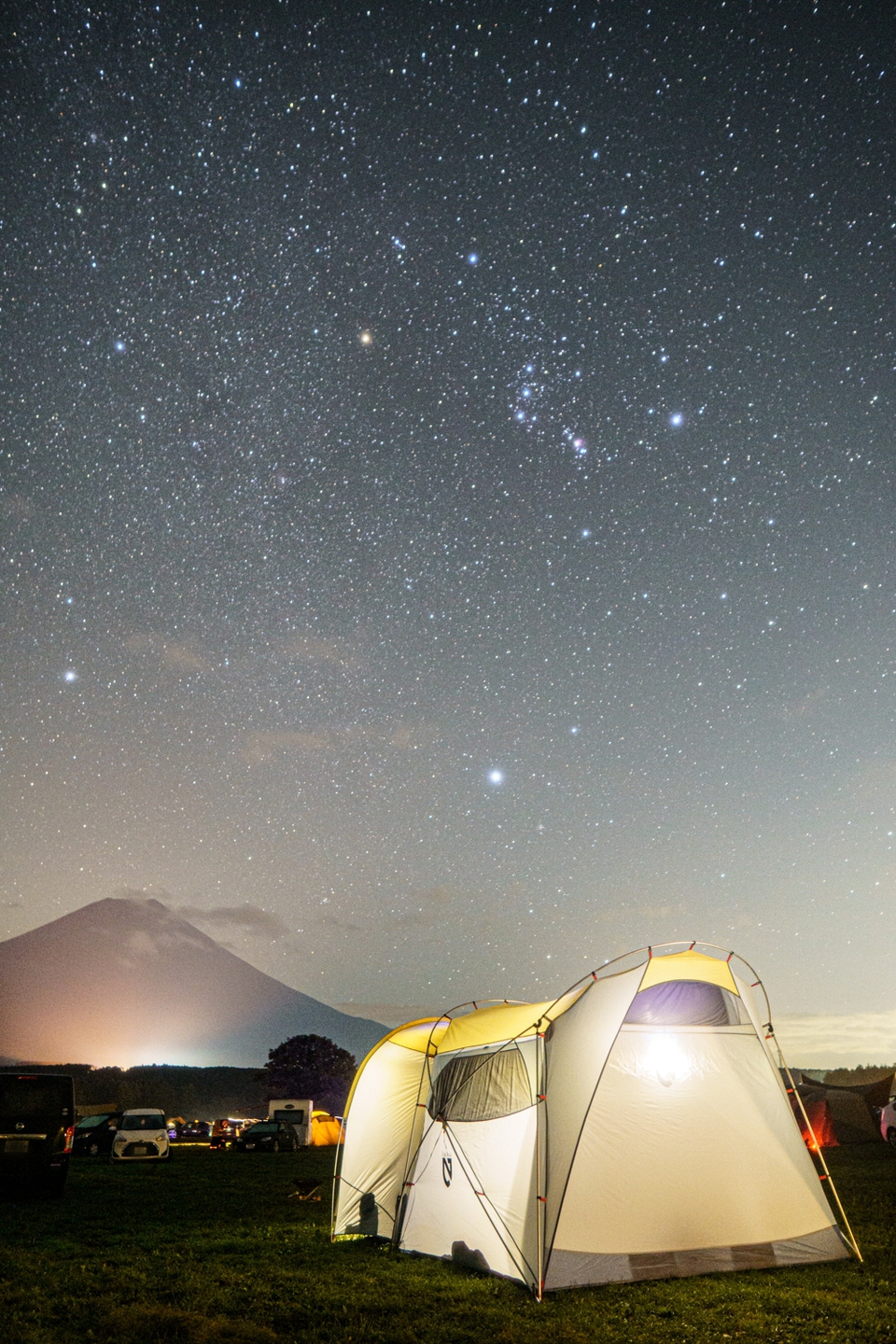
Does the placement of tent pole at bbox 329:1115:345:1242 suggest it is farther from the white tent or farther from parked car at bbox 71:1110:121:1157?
parked car at bbox 71:1110:121:1157

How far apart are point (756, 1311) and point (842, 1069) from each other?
60.8 metres

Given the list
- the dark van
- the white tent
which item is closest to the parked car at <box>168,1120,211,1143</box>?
the dark van

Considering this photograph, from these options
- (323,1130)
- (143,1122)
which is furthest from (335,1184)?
(323,1130)

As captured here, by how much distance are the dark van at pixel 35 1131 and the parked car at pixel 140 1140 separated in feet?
40.7

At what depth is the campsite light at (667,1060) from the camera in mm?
8719

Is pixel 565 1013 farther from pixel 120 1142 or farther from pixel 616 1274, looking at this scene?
pixel 120 1142

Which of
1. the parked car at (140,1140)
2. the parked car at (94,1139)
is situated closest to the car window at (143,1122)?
the parked car at (140,1140)

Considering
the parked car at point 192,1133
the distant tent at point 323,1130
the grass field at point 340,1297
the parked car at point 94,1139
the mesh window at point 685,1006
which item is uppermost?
the mesh window at point 685,1006

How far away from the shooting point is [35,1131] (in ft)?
48.6

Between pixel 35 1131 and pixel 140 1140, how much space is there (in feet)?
44.3

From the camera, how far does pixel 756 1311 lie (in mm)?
6898

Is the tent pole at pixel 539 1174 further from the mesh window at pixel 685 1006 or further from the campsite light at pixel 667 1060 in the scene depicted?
the campsite light at pixel 667 1060

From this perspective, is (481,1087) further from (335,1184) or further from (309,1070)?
(309,1070)

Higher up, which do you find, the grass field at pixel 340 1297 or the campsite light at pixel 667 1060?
the campsite light at pixel 667 1060
